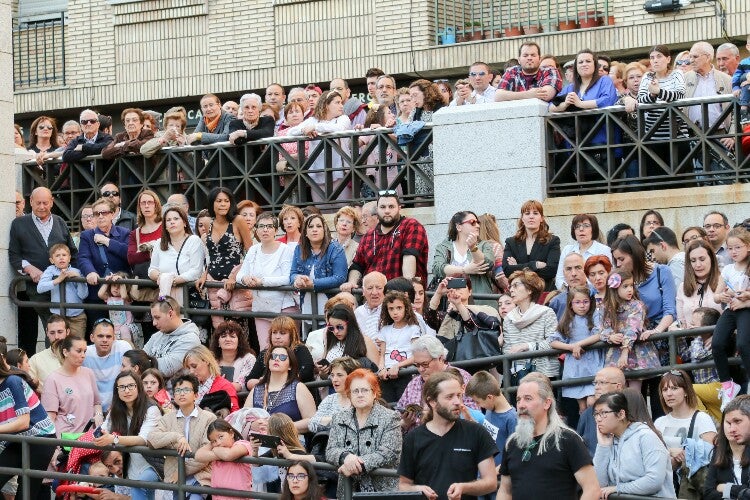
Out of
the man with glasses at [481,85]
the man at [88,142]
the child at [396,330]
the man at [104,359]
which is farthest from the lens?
the man at [88,142]

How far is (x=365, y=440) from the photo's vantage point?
1388 centimetres

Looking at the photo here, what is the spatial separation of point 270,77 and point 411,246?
12357 mm

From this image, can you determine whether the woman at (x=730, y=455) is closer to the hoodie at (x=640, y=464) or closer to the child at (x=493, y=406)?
the hoodie at (x=640, y=464)

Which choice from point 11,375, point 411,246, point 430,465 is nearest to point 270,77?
point 411,246

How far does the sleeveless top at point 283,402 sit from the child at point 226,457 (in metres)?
0.59

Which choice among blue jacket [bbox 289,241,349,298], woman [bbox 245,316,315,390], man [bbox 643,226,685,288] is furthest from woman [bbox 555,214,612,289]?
woman [bbox 245,316,315,390]

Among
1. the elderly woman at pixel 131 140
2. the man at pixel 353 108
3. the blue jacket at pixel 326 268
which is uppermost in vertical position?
the man at pixel 353 108

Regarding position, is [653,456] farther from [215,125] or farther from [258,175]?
[215,125]

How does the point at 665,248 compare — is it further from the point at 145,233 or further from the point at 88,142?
the point at 88,142

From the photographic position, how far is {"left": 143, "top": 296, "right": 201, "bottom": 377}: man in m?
17.2

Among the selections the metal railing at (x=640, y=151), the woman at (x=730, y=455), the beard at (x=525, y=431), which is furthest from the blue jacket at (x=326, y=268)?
the woman at (x=730, y=455)

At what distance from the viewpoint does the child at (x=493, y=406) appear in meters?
13.8

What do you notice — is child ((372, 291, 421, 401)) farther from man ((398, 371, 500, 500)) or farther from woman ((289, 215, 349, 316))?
man ((398, 371, 500, 500))

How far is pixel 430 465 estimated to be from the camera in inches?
514
